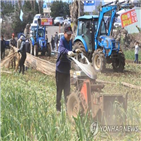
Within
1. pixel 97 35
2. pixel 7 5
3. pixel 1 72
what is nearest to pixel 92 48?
pixel 97 35

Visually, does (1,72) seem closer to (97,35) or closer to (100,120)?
(97,35)

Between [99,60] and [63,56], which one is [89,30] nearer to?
[99,60]

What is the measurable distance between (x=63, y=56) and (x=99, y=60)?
7804 mm

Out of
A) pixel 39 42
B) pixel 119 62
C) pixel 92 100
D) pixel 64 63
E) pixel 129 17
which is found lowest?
pixel 119 62

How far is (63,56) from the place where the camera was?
6234 millimetres

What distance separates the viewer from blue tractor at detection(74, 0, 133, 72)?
1350 centimetres

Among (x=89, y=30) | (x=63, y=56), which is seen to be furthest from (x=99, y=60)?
(x=63, y=56)

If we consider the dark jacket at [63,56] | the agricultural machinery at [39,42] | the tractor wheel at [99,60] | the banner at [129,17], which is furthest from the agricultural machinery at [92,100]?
the agricultural machinery at [39,42]

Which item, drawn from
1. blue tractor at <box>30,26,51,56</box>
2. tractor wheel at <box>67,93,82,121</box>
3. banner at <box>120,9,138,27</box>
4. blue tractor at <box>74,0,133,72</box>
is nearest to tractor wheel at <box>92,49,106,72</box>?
blue tractor at <box>74,0,133,72</box>

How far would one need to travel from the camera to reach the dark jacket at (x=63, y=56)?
20.1 ft

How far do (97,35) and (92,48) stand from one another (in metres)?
0.72

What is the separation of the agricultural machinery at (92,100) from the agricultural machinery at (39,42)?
15752mm

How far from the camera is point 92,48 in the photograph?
14.6 m

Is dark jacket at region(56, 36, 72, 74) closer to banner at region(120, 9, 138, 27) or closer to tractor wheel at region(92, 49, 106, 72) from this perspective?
tractor wheel at region(92, 49, 106, 72)
